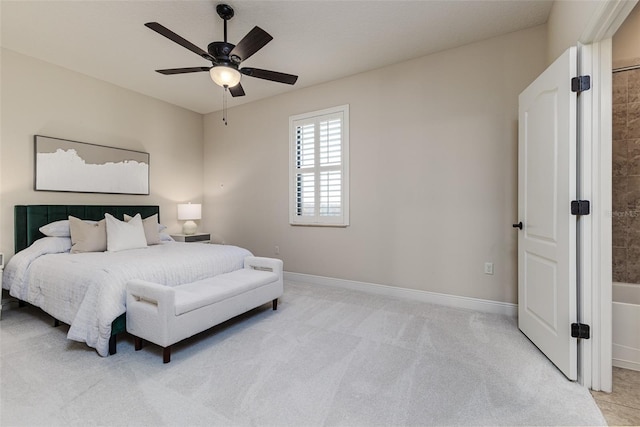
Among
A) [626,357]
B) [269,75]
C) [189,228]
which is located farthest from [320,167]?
[626,357]

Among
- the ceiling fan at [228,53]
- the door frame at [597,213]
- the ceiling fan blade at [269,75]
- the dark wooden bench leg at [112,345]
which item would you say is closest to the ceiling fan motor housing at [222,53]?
the ceiling fan at [228,53]

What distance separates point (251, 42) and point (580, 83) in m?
2.22

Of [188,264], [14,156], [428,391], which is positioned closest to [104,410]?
[188,264]

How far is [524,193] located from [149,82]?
15.0ft

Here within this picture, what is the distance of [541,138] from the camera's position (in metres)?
2.09

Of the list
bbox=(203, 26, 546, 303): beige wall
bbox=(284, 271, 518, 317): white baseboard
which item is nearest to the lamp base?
bbox=(203, 26, 546, 303): beige wall

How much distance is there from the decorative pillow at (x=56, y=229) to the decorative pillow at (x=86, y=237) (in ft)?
0.30

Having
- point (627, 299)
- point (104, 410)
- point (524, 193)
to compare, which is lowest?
point (104, 410)

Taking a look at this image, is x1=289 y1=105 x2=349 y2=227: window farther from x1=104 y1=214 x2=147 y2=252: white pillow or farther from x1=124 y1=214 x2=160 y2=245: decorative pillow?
x1=104 y1=214 x2=147 y2=252: white pillow

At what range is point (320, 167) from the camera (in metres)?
3.95

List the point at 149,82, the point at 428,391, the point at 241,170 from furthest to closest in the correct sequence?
1. the point at 241,170
2. the point at 149,82
3. the point at 428,391

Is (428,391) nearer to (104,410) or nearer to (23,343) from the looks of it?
(104,410)

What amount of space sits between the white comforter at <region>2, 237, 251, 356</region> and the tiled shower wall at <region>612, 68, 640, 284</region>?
11.5 ft

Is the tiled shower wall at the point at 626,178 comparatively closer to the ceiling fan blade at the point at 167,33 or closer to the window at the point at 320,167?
the window at the point at 320,167
